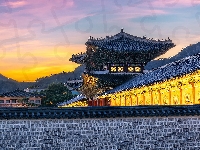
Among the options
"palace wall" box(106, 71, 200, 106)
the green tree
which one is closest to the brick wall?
"palace wall" box(106, 71, 200, 106)

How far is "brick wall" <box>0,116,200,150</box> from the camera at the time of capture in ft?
49.9

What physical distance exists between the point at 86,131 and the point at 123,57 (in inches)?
1134

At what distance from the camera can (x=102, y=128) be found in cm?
1564

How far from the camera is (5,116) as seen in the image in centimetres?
1505

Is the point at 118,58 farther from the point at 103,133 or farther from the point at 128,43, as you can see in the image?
the point at 103,133

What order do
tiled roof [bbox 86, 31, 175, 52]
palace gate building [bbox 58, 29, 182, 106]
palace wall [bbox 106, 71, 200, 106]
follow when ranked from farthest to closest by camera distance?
tiled roof [bbox 86, 31, 175, 52], palace gate building [bbox 58, 29, 182, 106], palace wall [bbox 106, 71, 200, 106]

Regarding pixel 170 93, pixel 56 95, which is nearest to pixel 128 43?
pixel 170 93

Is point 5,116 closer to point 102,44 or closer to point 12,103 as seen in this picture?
point 102,44

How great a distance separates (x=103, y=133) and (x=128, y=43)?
30564mm

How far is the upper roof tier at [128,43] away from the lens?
4388cm

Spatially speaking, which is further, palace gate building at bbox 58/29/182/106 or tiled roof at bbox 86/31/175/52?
tiled roof at bbox 86/31/175/52

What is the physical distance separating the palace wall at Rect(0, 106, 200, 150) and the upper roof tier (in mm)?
27597

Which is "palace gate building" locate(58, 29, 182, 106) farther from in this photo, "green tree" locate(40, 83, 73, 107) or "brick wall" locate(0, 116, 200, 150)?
"green tree" locate(40, 83, 73, 107)

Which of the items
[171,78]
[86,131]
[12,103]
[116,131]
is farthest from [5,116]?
[12,103]
